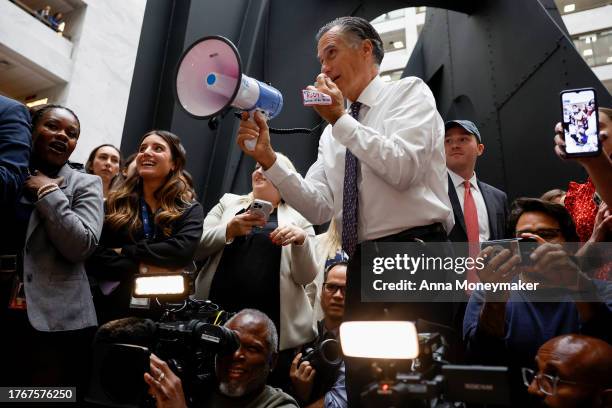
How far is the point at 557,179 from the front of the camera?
347cm

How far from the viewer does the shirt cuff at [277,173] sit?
1.56 meters

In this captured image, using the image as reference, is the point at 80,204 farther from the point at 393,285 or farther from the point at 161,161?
the point at 393,285

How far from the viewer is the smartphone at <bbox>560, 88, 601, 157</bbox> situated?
1455 mm

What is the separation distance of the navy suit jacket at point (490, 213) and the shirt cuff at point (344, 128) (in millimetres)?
985

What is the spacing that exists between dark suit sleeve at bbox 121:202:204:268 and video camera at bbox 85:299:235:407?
405mm

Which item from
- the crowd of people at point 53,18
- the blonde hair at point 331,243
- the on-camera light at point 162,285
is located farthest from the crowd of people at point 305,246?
the crowd of people at point 53,18

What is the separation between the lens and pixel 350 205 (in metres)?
1.51

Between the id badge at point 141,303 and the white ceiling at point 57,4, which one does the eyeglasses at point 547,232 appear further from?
the white ceiling at point 57,4

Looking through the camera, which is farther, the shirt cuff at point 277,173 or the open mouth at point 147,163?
the open mouth at point 147,163

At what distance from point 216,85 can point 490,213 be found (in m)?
1.58

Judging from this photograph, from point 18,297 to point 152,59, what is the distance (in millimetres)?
2514

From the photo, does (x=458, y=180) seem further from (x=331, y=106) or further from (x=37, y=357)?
(x=37, y=357)

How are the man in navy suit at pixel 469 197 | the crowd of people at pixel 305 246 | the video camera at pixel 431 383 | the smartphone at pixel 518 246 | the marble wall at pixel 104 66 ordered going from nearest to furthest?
the video camera at pixel 431 383 < the smartphone at pixel 518 246 < the crowd of people at pixel 305 246 < the man in navy suit at pixel 469 197 < the marble wall at pixel 104 66

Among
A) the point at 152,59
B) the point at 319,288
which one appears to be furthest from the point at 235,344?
the point at 152,59
